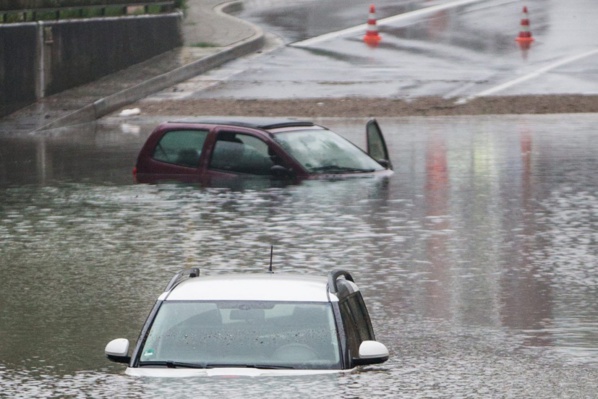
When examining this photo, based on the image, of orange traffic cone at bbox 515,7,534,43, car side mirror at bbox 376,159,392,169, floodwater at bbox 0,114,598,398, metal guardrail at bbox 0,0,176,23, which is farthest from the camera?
orange traffic cone at bbox 515,7,534,43

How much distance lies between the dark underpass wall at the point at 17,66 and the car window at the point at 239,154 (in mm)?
11243

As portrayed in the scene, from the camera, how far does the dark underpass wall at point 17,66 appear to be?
103ft

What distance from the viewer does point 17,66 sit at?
105 ft

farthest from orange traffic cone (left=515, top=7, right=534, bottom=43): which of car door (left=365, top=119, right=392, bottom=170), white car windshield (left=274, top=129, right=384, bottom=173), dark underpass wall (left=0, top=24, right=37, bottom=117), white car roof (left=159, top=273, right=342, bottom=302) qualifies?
white car roof (left=159, top=273, right=342, bottom=302)

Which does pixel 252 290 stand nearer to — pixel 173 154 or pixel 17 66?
pixel 173 154

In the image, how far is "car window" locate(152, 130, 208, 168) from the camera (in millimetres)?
21547

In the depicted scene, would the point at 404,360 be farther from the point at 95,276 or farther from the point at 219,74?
the point at 219,74

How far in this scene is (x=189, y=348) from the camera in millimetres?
8367

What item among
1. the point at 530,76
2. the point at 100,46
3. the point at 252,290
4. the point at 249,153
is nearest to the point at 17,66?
the point at 100,46

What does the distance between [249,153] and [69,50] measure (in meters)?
13.9

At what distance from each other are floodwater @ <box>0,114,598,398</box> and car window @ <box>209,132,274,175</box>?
0.34 m

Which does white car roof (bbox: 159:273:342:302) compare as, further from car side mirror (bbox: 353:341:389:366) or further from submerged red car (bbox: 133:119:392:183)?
submerged red car (bbox: 133:119:392:183)

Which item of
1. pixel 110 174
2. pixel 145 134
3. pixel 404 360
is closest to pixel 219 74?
pixel 145 134

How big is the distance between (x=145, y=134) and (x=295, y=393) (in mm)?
22021
